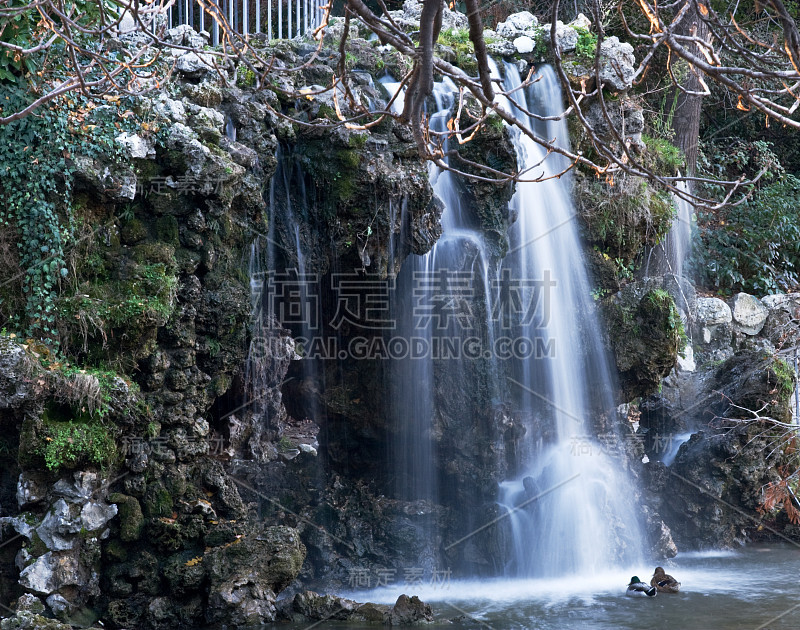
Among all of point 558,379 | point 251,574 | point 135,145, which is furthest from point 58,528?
point 558,379

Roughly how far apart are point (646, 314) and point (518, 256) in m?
1.68

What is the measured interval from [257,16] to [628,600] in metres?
7.72

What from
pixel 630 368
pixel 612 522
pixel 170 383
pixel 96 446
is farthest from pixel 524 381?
pixel 96 446

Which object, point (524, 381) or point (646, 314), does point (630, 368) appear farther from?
point (524, 381)

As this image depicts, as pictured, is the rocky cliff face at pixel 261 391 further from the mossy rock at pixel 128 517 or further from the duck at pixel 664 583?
the duck at pixel 664 583

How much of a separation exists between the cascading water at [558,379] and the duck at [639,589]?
1243mm

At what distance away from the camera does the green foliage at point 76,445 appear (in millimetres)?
6082

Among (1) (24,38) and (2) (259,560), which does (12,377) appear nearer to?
(2) (259,560)

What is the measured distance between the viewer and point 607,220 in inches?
376

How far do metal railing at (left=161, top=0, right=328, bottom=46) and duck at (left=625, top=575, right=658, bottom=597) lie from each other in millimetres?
7094

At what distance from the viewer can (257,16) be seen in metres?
9.59

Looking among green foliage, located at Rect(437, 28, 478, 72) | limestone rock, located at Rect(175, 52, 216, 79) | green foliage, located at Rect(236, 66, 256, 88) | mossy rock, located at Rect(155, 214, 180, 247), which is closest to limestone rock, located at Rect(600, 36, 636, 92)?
green foliage, located at Rect(437, 28, 478, 72)

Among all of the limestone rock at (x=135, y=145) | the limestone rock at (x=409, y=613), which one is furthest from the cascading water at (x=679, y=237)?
the limestone rock at (x=135, y=145)

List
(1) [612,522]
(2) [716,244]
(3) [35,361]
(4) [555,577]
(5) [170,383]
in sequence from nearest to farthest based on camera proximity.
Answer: (3) [35,361] < (5) [170,383] < (4) [555,577] < (1) [612,522] < (2) [716,244]
